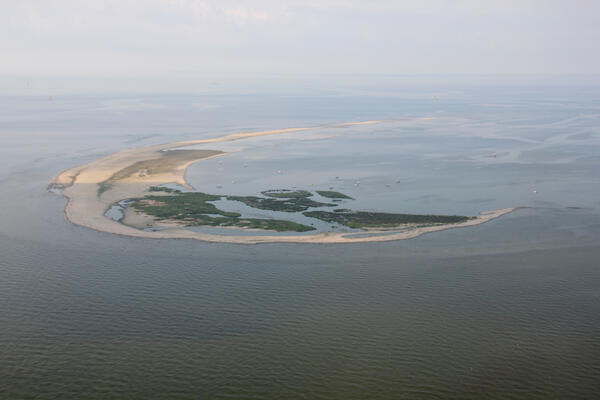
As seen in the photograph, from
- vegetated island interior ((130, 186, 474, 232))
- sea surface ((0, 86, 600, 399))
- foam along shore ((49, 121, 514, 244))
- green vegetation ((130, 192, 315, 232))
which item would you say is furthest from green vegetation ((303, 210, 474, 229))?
green vegetation ((130, 192, 315, 232))

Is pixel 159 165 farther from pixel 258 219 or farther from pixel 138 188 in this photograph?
pixel 258 219

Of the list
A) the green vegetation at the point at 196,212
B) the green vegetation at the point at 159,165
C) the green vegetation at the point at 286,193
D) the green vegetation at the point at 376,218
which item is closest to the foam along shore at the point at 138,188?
the green vegetation at the point at 159,165

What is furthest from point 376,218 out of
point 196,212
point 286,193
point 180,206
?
point 180,206

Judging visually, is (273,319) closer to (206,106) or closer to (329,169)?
(329,169)

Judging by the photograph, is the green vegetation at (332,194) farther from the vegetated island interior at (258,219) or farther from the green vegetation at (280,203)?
the green vegetation at (280,203)

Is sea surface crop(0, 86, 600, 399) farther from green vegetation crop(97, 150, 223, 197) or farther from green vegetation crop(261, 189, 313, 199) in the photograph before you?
green vegetation crop(97, 150, 223, 197)

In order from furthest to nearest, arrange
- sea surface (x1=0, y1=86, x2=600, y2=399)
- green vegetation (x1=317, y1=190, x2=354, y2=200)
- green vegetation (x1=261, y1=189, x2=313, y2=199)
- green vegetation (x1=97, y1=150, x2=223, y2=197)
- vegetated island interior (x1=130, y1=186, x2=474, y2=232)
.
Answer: green vegetation (x1=97, y1=150, x2=223, y2=197), green vegetation (x1=261, y1=189, x2=313, y2=199), green vegetation (x1=317, y1=190, x2=354, y2=200), vegetated island interior (x1=130, y1=186, x2=474, y2=232), sea surface (x1=0, y1=86, x2=600, y2=399)
